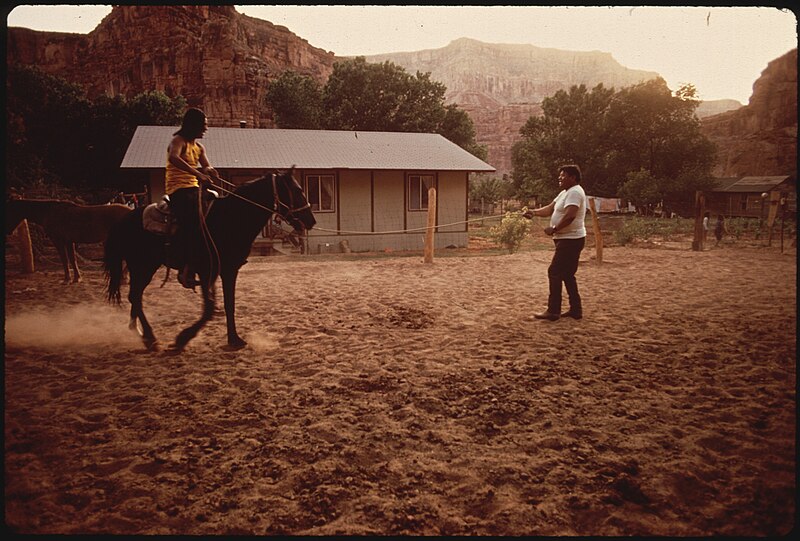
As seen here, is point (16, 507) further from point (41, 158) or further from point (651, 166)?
point (651, 166)

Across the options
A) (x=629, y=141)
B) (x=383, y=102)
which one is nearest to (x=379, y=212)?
(x=383, y=102)

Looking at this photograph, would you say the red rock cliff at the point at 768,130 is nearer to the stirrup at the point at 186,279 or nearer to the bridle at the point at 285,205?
the bridle at the point at 285,205

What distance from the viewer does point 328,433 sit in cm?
343

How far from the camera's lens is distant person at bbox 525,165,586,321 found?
20.7 feet

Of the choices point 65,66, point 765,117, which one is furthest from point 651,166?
point 65,66

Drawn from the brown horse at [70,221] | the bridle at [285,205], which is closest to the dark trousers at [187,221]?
the bridle at [285,205]

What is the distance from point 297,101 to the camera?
39312 mm

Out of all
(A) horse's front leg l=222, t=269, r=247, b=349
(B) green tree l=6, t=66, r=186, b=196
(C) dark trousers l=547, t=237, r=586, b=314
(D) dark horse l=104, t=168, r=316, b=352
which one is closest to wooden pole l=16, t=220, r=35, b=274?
(D) dark horse l=104, t=168, r=316, b=352

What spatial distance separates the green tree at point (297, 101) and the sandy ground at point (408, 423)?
35.7 m

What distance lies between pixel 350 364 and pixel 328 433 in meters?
1.54

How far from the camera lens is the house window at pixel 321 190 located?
1875 cm

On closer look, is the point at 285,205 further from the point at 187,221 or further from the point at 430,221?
the point at 430,221

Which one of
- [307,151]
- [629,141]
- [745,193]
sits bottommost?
[745,193]

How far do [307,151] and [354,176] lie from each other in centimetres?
241
